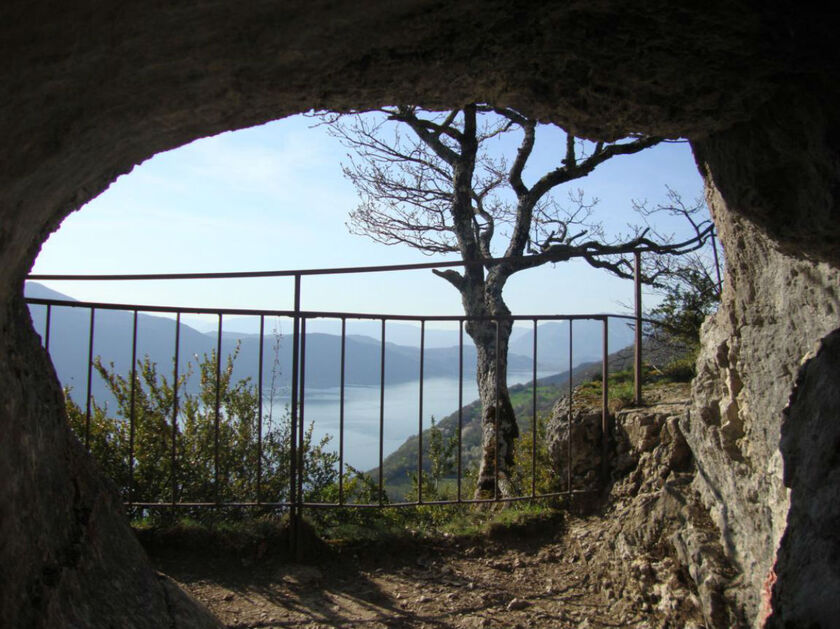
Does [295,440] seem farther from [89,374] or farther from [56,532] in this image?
[56,532]

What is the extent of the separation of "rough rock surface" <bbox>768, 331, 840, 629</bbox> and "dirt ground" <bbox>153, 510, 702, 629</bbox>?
125cm

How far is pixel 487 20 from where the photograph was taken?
4.92 ft

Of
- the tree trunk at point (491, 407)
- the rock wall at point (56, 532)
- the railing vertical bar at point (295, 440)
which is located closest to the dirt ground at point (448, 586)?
the railing vertical bar at point (295, 440)

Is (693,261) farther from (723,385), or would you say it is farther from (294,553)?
(294,553)

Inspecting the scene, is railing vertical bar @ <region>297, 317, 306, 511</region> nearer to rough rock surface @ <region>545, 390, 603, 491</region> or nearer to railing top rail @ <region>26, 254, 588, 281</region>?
railing top rail @ <region>26, 254, 588, 281</region>

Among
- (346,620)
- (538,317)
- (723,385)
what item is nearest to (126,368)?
(346,620)

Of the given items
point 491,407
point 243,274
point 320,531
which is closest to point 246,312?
point 243,274

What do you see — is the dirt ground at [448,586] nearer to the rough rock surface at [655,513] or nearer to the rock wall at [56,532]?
the rough rock surface at [655,513]

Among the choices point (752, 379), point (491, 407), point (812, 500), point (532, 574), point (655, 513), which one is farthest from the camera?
point (491, 407)

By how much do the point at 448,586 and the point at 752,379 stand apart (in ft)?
6.38

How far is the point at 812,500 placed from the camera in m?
1.64

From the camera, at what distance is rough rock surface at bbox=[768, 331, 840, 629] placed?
1.47 m

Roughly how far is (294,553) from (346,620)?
73 cm

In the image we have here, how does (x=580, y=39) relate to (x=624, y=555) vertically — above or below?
above
